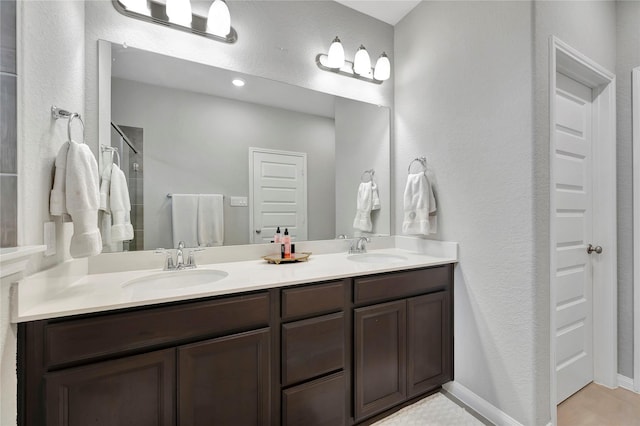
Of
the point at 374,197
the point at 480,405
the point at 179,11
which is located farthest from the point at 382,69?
the point at 480,405

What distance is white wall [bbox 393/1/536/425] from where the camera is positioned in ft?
4.74

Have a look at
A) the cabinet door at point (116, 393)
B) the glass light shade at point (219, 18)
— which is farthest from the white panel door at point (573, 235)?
the cabinet door at point (116, 393)

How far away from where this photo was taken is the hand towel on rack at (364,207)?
7.27 feet

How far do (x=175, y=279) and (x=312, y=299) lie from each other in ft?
2.41

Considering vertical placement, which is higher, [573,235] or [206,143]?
[206,143]

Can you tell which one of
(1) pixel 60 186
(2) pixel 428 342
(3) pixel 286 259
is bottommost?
(2) pixel 428 342

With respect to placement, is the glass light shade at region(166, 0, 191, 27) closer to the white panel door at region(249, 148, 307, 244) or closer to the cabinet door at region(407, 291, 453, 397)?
the white panel door at region(249, 148, 307, 244)

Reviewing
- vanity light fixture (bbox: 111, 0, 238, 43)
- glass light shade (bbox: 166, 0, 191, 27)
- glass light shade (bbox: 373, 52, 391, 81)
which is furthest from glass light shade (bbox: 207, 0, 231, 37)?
glass light shade (bbox: 373, 52, 391, 81)

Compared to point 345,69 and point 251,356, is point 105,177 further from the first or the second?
point 345,69

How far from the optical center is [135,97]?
59.4 inches

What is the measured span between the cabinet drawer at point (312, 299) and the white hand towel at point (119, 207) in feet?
3.05

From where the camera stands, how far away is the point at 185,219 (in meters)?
1.62

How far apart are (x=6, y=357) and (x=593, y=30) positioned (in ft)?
10.5

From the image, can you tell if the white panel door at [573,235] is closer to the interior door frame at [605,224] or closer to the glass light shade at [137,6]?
the interior door frame at [605,224]
